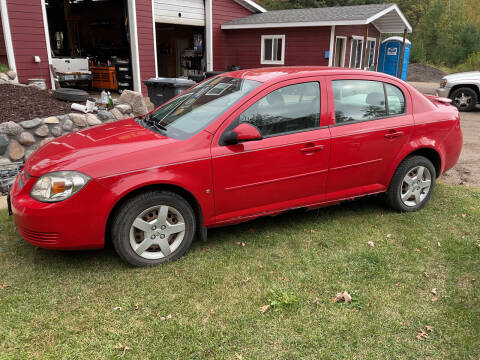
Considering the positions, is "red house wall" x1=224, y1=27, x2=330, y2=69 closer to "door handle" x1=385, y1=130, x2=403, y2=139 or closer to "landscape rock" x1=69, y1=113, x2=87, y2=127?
"landscape rock" x1=69, y1=113, x2=87, y2=127

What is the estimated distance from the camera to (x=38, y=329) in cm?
279

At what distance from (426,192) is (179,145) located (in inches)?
123

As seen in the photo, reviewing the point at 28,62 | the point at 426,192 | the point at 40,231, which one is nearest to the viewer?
the point at 40,231

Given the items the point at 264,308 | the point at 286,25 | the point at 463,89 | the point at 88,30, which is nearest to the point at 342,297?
the point at 264,308

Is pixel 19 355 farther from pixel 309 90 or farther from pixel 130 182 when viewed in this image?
pixel 309 90

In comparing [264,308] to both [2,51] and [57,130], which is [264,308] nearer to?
[57,130]

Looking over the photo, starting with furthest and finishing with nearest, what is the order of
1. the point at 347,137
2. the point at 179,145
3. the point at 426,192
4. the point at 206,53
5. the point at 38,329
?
the point at 206,53, the point at 426,192, the point at 347,137, the point at 179,145, the point at 38,329

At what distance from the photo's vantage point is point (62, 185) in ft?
10.4

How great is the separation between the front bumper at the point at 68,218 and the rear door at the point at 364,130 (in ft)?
7.37

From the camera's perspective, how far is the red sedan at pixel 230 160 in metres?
3.25

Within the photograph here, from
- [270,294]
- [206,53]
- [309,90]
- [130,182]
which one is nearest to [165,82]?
[309,90]

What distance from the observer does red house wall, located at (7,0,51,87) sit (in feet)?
36.9

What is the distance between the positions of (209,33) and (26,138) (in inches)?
506

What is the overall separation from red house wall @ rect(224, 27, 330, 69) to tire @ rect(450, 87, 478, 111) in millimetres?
5618
